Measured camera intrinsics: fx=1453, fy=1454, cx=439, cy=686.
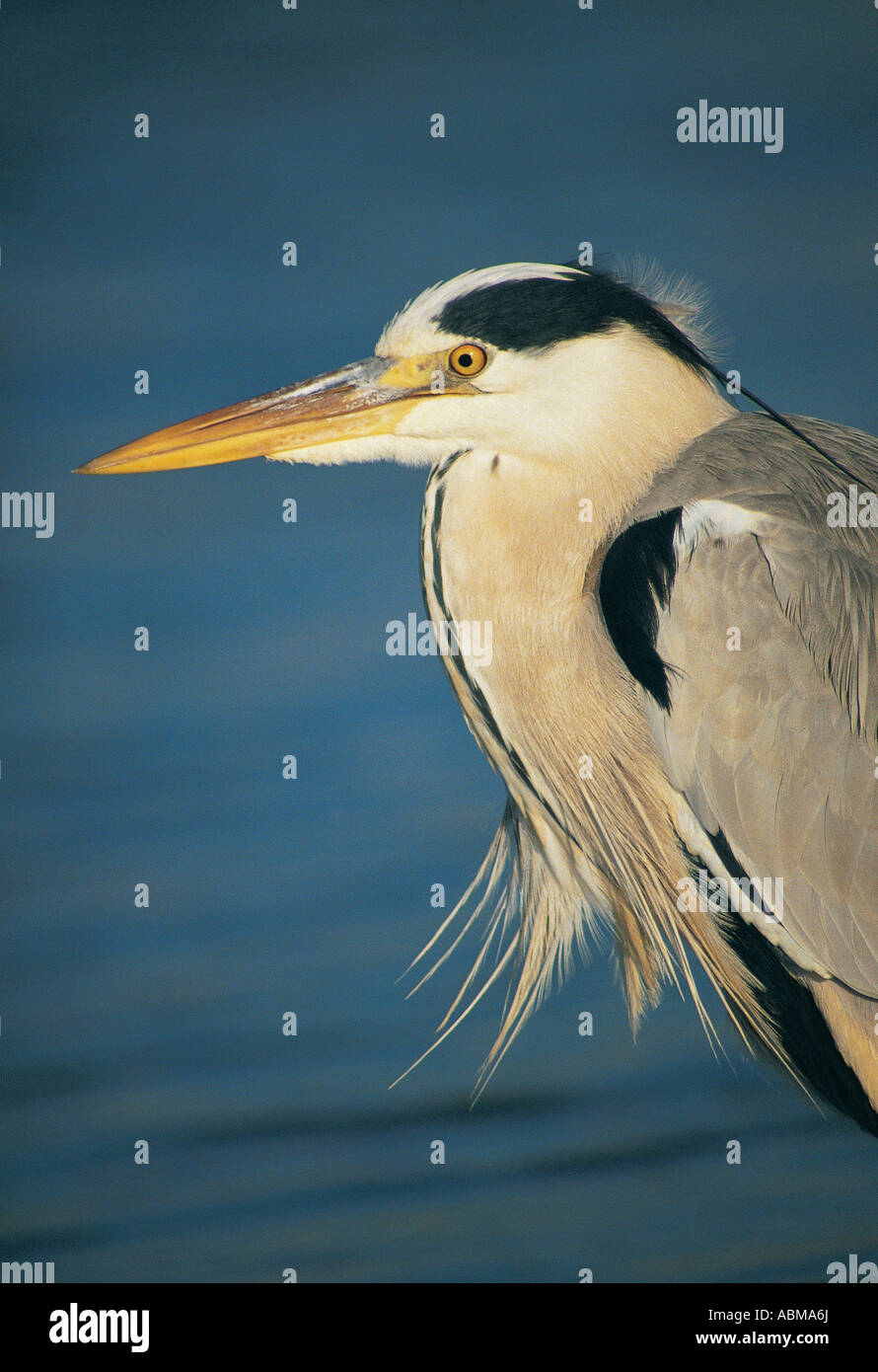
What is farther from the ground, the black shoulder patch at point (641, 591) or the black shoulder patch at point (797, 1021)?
the black shoulder patch at point (641, 591)

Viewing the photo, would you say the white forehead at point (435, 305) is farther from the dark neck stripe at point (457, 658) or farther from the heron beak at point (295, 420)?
the dark neck stripe at point (457, 658)

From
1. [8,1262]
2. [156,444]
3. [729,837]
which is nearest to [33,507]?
[156,444]

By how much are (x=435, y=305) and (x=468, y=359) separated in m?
0.09

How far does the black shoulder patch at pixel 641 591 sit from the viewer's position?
78.8 inches

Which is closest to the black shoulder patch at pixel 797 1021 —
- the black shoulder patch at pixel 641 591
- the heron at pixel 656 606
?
the heron at pixel 656 606

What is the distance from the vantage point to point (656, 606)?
200cm

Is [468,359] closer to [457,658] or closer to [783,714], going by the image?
[457,658]

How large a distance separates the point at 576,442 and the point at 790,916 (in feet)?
2.44

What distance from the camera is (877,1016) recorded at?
204 cm

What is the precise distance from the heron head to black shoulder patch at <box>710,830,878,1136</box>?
0.65 m

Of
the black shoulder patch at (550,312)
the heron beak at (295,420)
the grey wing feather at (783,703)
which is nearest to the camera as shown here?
the grey wing feather at (783,703)

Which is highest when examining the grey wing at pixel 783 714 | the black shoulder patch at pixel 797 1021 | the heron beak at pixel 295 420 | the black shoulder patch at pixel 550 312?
the black shoulder patch at pixel 550 312

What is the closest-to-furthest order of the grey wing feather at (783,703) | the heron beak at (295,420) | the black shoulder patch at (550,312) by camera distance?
1. the grey wing feather at (783,703)
2. the black shoulder patch at (550,312)
3. the heron beak at (295,420)
